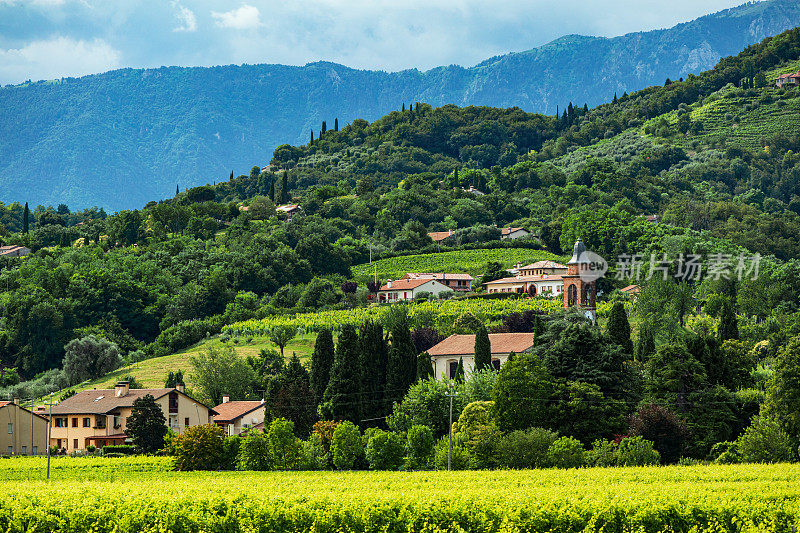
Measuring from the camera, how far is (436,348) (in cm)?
8594

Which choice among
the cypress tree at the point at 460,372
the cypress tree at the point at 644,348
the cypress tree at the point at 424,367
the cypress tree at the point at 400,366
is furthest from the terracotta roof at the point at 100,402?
the cypress tree at the point at 644,348

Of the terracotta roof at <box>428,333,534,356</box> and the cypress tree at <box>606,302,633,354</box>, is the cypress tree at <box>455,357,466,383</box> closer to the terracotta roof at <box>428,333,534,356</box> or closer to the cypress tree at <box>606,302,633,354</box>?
the terracotta roof at <box>428,333,534,356</box>

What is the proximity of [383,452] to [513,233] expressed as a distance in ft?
311

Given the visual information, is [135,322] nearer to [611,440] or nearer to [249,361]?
[249,361]

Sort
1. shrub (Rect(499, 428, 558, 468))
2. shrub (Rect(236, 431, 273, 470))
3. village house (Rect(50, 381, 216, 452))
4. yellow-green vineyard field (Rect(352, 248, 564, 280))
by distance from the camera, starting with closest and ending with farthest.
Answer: shrub (Rect(499, 428, 558, 468)), shrub (Rect(236, 431, 273, 470)), village house (Rect(50, 381, 216, 452)), yellow-green vineyard field (Rect(352, 248, 564, 280))

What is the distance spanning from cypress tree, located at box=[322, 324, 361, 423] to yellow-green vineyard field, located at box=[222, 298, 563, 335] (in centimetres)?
2819

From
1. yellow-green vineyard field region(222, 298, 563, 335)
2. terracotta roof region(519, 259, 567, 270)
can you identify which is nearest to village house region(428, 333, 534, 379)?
yellow-green vineyard field region(222, 298, 563, 335)

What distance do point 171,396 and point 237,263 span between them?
2234 inches

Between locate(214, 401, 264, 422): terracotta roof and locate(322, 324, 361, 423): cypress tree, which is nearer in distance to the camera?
locate(322, 324, 361, 423): cypress tree

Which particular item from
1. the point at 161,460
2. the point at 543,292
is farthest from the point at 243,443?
the point at 543,292

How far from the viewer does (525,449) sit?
5391 cm

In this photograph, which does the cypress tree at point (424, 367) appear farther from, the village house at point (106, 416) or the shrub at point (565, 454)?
the village house at point (106, 416)

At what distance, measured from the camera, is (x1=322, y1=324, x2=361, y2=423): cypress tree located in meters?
67.4

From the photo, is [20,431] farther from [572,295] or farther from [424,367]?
[572,295]
